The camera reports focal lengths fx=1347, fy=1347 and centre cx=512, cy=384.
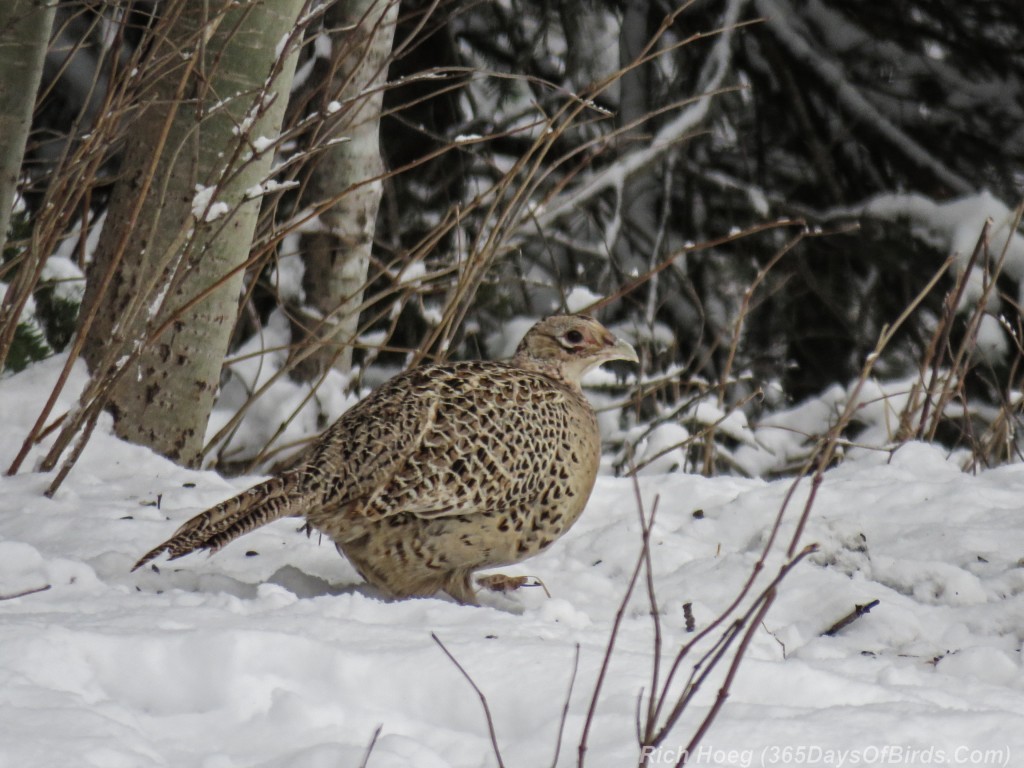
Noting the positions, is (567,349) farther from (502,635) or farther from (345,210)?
(502,635)

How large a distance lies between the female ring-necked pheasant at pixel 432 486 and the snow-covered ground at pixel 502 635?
167mm

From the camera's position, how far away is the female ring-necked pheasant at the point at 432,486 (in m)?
3.05

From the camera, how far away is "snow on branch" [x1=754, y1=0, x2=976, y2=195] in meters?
6.53

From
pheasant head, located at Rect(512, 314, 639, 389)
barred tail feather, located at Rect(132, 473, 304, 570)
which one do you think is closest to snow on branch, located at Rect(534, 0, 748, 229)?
pheasant head, located at Rect(512, 314, 639, 389)

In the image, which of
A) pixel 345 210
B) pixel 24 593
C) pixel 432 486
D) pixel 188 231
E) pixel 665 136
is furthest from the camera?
pixel 665 136

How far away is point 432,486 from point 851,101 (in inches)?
169

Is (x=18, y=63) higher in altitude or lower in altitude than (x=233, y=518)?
higher

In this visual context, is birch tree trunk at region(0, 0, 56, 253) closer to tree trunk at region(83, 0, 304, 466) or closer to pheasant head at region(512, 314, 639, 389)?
tree trunk at region(83, 0, 304, 466)

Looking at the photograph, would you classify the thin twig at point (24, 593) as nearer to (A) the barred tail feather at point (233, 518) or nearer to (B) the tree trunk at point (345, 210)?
(A) the barred tail feather at point (233, 518)

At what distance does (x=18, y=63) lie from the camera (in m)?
3.16

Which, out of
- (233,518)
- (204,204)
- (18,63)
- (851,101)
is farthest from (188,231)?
(851,101)

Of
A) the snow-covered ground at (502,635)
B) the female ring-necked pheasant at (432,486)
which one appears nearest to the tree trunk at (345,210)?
the snow-covered ground at (502,635)

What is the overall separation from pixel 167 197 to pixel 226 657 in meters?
1.95

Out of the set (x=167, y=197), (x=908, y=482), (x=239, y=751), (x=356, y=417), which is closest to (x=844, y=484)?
(x=908, y=482)
